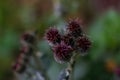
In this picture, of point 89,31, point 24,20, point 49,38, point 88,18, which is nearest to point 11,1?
point 24,20

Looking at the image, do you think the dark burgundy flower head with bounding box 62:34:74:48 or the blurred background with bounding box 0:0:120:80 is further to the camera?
the blurred background with bounding box 0:0:120:80

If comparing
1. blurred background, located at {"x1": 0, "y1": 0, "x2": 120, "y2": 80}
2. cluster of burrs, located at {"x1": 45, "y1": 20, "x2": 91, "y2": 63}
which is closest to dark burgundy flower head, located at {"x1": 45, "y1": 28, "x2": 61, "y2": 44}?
cluster of burrs, located at {"x1": 45, "y1": 20, "x2": 91, "y2": 63}

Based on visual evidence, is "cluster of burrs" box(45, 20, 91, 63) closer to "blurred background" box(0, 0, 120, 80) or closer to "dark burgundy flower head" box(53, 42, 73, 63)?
"dark burgundy flower head" box(53, 42, 73, 63)

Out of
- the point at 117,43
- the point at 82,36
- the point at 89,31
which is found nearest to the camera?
the point at 82,36

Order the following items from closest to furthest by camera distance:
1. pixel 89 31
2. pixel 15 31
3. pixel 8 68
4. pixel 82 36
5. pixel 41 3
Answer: pixel 82 36 → pixel 89 31 → pixel 8 68 → pixel 15 31 → pixel 41 3

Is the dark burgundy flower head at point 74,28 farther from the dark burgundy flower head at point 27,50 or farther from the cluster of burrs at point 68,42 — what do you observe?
the dark burgundy flower head at point 27,50

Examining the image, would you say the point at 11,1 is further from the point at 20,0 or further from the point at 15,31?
the point at 15,31

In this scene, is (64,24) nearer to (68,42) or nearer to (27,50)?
(27,50)
